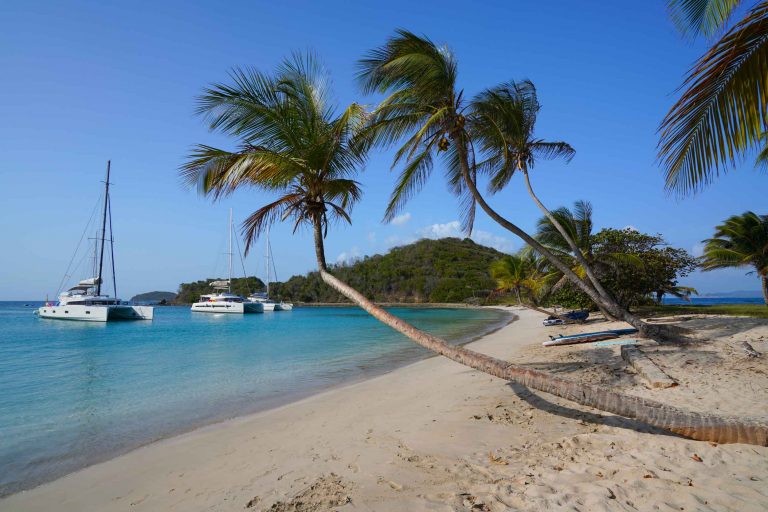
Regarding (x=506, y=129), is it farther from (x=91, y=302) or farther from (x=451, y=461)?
(x=91, y=302)

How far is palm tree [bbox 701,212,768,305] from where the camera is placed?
2122cm

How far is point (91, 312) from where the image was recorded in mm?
35125

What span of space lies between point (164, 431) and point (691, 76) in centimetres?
797

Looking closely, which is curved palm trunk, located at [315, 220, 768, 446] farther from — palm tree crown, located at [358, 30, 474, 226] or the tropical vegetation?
the tropical vegetation

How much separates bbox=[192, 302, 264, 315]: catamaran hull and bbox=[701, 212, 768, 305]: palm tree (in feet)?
161

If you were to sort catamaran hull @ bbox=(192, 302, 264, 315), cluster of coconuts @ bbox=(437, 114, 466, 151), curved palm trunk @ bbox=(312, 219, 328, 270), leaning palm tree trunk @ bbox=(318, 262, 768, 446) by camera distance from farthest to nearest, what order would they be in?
catamaran hull @ bbox=(192, 302, 264, 315), cluster of coconuts @ bbox=(437, 114, 466, 151), curved palm trunk @ bbox=(312, 219, 328, 270), leaning palm tree trunk @ bbox=(318, 262, 768, 446)

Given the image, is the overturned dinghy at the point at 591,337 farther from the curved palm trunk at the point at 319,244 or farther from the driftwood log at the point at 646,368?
the curved palm trunk at the point at 319,244

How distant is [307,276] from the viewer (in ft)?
364

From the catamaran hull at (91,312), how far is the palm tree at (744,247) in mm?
44757

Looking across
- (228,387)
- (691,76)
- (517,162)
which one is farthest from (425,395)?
(517,162)

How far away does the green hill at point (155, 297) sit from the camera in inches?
4822

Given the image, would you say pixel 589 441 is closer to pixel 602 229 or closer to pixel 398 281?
pixel 602 229

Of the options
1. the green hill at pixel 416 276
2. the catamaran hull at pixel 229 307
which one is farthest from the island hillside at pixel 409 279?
the catamaran hull at pixel 229 307

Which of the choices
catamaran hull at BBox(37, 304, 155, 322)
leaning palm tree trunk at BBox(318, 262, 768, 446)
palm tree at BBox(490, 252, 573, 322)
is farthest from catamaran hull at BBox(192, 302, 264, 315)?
leaning palm tree trunk at BBox(318, 262, 768, 446)
